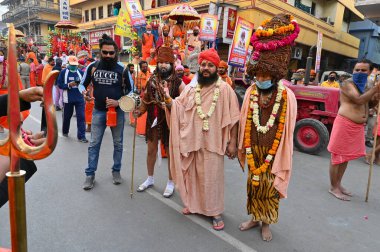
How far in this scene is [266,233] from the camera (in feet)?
9.71

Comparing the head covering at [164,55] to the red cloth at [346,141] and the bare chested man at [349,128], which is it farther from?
the red cloth at [346,141]

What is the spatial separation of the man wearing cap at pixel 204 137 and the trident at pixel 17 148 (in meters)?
2.36

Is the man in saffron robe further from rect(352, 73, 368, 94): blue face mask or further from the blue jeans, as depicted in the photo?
the blue jeans

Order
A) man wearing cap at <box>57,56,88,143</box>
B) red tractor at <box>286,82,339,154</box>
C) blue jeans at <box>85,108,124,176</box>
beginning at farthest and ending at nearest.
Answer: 1. man wearing cap at <box>57,56,88,143</box>
2. red tractor at <box>286,82,339,154</box>
3. blue jeans at <box>85,108,124,176</box>

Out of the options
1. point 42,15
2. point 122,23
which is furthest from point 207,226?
point 42,15

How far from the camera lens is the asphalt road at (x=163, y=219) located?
2.81m

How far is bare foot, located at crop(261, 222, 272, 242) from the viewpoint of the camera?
292 cm

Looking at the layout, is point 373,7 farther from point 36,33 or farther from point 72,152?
point 36,33

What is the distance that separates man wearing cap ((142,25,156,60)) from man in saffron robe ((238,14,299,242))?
5754mm

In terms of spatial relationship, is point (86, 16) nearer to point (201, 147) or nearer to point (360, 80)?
point (360, 80)

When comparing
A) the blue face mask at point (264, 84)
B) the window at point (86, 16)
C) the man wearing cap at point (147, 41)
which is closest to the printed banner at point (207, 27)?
the man wearing cap at point (147, 41)

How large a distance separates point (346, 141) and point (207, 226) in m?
2.33

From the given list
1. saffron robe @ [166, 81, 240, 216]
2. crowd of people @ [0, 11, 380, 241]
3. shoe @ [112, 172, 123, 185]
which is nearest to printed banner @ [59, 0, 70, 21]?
crowd of people @ [0, 11, 380, 241]

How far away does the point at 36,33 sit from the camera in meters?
33.8
